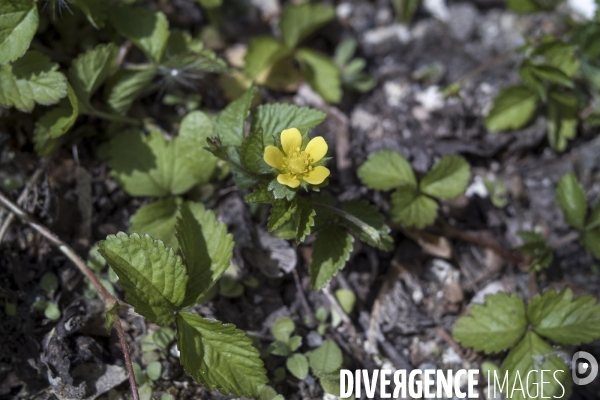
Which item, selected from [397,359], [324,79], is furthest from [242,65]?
[397,359]

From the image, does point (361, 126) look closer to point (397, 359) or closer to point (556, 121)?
point (556, 121)

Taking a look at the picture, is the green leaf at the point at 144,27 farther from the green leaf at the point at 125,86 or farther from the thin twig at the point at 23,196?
the thin twig at the point at 23,196

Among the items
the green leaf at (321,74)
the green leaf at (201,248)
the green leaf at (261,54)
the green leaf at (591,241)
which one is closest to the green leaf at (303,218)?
the green leaf at (201,248)

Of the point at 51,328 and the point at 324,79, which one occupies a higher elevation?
the point at 324,79

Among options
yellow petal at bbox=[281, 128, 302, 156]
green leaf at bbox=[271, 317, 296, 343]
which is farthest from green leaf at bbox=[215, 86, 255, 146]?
green leaf at bbox=[271, 317, 296, 343]

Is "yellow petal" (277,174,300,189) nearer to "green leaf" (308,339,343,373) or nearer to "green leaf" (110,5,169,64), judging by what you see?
"green leaf" (308,339,343,373)
